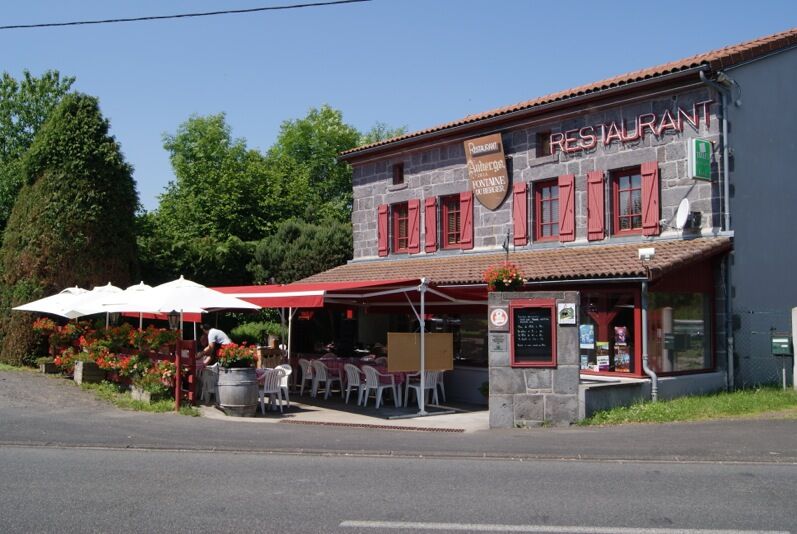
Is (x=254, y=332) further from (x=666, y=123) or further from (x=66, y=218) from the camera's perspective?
(x=666, y=123)

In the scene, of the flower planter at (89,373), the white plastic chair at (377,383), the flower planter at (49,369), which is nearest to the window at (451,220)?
the white plastic chair at (377,383)

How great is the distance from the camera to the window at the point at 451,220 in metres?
20.7

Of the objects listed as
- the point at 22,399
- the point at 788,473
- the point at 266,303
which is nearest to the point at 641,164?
the point at 266,303

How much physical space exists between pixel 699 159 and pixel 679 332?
10.9 ft

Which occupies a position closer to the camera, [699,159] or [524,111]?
[699,159]

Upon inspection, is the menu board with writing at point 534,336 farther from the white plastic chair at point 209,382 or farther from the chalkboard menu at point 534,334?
the white plastic chair at point 209,382

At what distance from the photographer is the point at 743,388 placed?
15734 mm

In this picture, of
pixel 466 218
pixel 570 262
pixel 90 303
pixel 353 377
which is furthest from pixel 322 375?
pixel 466 218

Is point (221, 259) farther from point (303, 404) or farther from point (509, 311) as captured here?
point (509, 311)

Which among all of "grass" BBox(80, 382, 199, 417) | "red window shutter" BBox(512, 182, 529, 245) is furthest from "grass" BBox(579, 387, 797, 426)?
"grass" BBox(80, 382, 199, 417)

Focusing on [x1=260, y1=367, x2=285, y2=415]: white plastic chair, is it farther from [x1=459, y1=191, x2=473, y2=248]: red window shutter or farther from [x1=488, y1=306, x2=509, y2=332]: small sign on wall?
[x1=459, y1=191, x2=473, y2=248]: red window shutter

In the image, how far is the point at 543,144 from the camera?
1867 cm

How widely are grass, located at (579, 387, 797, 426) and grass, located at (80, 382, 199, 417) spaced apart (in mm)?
6771

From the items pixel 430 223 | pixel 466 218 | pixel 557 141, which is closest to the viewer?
pixel 557 141
